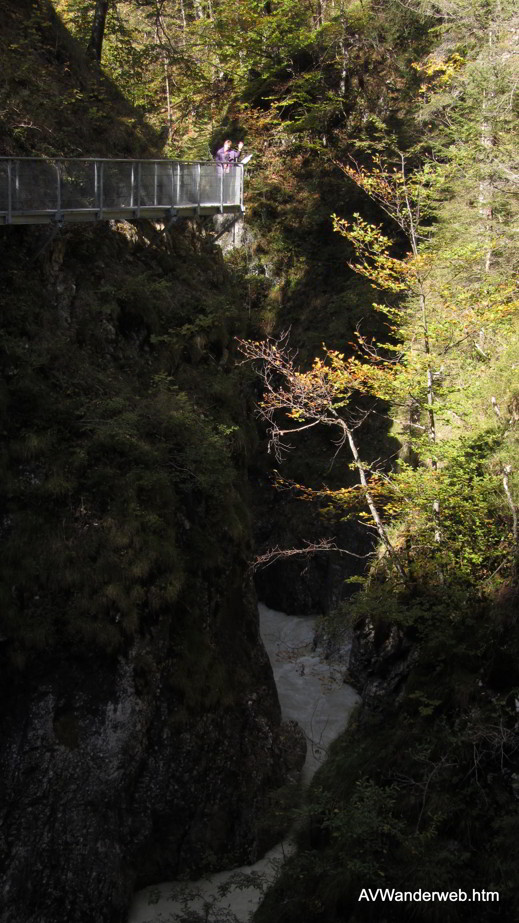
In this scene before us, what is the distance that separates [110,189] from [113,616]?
8665mm

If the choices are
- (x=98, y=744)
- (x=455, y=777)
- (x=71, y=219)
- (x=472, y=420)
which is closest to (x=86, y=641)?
(x=98, y=744)

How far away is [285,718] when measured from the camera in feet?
50.0

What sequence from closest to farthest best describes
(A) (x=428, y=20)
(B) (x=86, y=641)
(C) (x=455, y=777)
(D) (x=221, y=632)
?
(C) (x=455, y=777) < (B) (x=86, y=641) < (D) (x=221, y=632) < (A) (x=428, y=20)

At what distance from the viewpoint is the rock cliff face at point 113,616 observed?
31.6 ft

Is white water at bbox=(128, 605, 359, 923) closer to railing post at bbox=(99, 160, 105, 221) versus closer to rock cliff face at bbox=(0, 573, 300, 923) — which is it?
rock cliff face at bbox=(0, 573, 300, 923)

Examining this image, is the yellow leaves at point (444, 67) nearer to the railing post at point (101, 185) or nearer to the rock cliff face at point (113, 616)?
the railing post at point (101, 185)

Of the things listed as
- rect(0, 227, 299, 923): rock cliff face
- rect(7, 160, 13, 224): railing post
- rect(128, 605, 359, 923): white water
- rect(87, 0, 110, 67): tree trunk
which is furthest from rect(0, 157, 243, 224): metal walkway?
rect(128, 605, 359, 923): white water

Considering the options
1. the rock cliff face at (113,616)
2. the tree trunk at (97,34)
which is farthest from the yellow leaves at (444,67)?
the tree trunk at (97,34)

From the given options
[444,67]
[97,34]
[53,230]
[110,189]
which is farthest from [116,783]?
[97,34]

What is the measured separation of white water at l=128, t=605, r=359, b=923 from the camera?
10.3 metres

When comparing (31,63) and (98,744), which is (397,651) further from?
(31,63)

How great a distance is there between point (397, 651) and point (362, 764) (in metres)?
2.24

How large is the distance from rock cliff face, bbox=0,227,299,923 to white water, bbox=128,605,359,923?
317 millimetres

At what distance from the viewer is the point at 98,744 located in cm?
988
